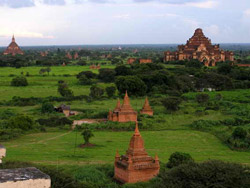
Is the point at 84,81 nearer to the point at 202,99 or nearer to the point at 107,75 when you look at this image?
the point at 107,75

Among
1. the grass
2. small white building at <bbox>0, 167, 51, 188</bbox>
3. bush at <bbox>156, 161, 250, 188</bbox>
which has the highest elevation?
A: small white building at <bbox>0, 167, 51, 188</bbox>

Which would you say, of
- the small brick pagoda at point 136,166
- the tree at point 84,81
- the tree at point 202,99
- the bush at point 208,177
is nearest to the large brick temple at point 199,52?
the tree at point 84,81

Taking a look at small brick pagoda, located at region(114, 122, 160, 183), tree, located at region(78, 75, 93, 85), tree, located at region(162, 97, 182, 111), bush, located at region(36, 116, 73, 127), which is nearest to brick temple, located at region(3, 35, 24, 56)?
tree, located at region(78, 75, 93, 85)

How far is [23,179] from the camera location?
13180mm

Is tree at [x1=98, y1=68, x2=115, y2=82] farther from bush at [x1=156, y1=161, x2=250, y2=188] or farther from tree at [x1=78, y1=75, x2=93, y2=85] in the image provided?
bush at [x1=156, y1=161, x2=250, y2=188]

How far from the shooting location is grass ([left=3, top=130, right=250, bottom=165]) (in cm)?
2377

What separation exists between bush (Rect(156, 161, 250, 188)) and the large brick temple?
70.6m

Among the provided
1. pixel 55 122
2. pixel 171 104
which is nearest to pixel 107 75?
pixel 171 104

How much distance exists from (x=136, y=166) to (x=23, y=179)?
6588 millimetres

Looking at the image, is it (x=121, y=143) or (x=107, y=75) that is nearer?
(x=121, y=143)

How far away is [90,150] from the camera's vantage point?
2559 cm

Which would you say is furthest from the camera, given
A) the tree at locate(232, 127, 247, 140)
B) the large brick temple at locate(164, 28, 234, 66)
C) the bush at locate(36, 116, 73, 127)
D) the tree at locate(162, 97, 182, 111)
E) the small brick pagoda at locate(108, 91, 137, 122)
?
the large brick temple at locate(164, 28, 234, 66)

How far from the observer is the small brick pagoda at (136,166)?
18.5 m

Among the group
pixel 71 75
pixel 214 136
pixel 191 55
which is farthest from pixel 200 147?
pixel 191 55
